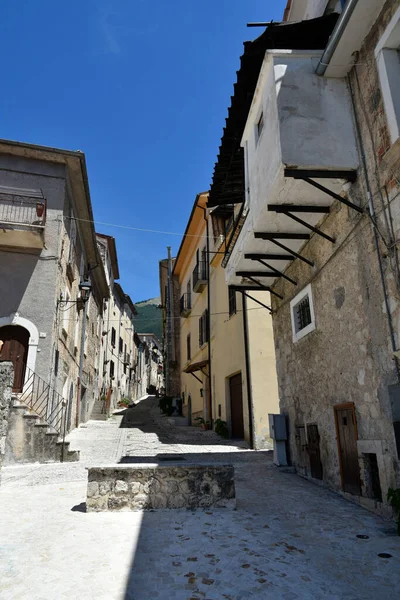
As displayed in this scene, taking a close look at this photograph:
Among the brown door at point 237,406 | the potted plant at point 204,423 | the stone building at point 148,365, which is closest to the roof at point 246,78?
the brown door at point 237,406

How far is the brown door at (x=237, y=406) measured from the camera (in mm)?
14266

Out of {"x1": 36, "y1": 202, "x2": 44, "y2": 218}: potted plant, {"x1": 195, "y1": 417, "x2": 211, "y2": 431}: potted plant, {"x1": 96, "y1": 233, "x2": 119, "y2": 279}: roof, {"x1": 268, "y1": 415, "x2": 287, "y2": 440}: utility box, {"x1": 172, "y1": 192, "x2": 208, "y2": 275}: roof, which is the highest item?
{"x1": 96, "y1": 233, "x2": 119, "y2": 279}: roof

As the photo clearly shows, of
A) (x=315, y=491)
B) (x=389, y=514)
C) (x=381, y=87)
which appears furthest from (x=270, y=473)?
(x=381, y=87)

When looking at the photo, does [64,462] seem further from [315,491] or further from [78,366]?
[78,366]

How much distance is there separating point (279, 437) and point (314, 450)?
1452mm

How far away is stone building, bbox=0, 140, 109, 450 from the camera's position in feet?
39.8

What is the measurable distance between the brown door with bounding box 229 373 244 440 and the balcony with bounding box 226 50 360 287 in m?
8.49

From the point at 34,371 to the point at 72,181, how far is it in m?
6.74

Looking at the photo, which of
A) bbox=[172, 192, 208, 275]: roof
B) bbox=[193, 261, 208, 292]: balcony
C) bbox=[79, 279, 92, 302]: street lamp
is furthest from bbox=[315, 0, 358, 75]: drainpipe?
bbox=[193, 261, 208, 292]: balcony

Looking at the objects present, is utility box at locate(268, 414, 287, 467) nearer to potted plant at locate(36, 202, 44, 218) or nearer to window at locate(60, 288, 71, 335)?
window at locate(60, 288, 71, 335)

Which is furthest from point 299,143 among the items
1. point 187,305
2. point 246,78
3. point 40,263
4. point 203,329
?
point 187,305

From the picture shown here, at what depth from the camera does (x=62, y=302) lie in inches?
536

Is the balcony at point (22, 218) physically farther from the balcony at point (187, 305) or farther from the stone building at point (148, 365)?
the stone building at point (148, 365)

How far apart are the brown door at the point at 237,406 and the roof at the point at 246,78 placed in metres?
7.05
